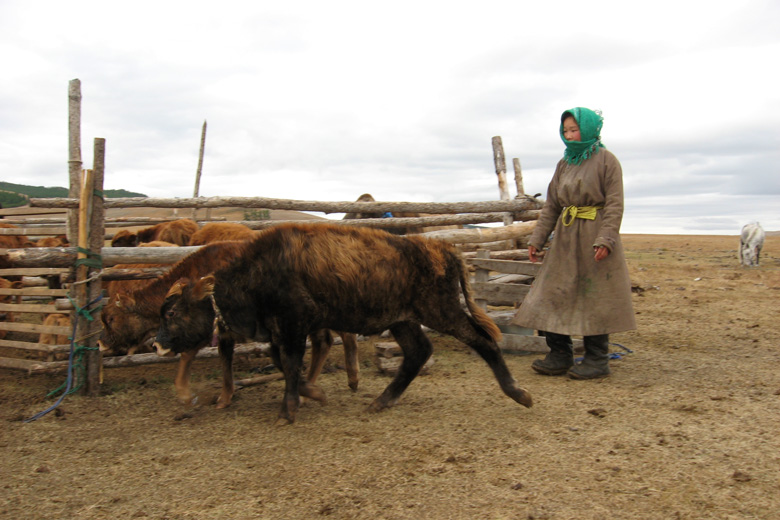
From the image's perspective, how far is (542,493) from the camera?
111 inches

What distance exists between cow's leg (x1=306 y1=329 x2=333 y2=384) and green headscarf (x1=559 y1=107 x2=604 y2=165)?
2717 millimetres

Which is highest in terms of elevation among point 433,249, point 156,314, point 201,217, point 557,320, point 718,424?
point 201,217

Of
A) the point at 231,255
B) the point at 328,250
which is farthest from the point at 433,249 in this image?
the point at 231,255

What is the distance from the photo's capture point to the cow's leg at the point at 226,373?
4.45 meters

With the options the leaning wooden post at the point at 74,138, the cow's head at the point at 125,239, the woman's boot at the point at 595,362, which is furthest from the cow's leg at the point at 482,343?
the cow's head at the point at 125,239

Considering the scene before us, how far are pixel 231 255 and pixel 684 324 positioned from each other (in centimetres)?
623

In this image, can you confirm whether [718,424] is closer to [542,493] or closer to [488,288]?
[542,493]

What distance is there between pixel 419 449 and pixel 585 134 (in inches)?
120

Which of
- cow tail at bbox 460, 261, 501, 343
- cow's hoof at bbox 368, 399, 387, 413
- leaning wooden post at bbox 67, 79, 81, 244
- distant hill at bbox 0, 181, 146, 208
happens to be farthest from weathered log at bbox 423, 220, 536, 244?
distant hill at bbox 0, 181, 146, 208

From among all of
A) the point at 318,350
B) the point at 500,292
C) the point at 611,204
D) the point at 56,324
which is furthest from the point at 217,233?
the point at 611,204

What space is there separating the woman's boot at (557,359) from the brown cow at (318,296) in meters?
1.18

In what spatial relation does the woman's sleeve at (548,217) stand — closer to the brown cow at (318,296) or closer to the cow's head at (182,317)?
the brown cow at (318,296)

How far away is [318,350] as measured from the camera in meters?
4.84

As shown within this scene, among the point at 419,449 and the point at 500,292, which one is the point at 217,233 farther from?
the point at 419,449
